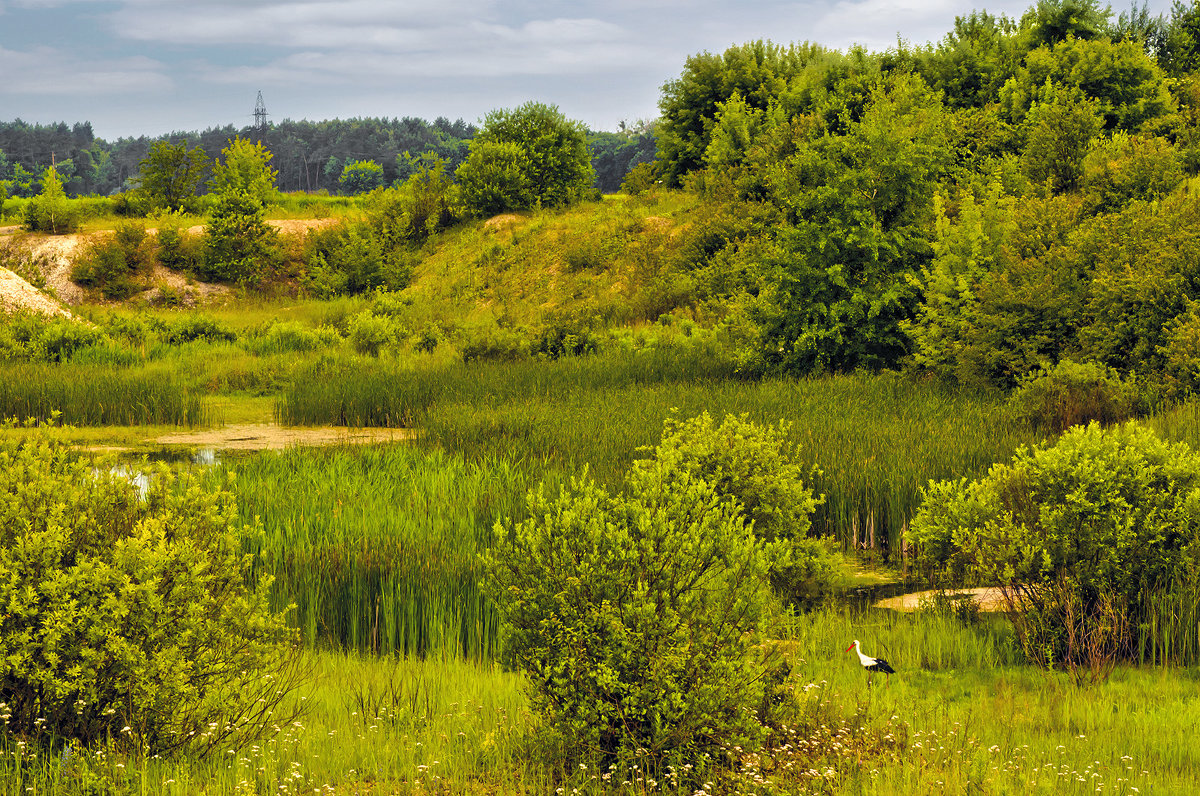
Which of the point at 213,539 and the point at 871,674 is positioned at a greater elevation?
the point at 213,539

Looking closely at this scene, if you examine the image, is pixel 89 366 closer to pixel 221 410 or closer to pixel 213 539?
pixel 221 410

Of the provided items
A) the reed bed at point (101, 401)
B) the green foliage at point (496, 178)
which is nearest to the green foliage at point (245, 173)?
the green foliage at point (496, 178)

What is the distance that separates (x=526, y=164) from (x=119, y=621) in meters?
38.1

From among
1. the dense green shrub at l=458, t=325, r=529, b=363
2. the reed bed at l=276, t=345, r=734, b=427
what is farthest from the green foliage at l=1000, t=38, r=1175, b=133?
the dense green shrub at l=458, t=325, r=529, b=363

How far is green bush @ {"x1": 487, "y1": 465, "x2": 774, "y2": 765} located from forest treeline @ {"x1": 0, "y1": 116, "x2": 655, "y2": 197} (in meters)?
91.4

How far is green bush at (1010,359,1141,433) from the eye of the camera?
13.9m

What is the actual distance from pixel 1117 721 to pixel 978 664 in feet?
4.59

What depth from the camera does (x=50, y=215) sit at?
3900 centimetres

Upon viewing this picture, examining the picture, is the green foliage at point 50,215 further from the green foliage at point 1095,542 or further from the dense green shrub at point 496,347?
the green foliage at point 1095,542

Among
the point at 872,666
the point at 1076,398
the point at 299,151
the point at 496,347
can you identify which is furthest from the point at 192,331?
the point at 299,151

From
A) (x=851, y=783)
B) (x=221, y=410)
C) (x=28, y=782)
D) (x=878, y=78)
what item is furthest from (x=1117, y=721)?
(x=878, y=78)

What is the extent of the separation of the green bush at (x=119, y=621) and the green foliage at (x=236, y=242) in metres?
35.4

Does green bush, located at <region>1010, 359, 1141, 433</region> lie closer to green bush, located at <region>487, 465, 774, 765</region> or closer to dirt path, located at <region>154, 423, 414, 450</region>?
dirt path, located at <region>154, 423, 414, 450</region>

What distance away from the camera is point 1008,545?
7367 mm
